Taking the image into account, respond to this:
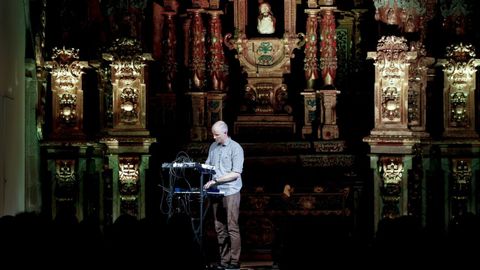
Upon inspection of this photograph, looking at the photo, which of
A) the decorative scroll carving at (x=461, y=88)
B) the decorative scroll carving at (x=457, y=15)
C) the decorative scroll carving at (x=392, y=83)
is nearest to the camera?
the decorative scroll carving at (x=392, y=83)

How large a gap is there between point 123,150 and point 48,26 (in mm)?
2523

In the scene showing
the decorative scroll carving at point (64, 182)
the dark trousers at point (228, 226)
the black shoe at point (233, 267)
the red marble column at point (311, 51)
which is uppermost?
the red marble column at point (311, 51)

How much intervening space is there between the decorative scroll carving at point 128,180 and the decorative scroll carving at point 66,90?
1.02m

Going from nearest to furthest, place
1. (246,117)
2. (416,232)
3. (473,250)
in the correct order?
(473,250), (416,232), (246,117)

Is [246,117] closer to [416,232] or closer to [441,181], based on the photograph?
[441,181]

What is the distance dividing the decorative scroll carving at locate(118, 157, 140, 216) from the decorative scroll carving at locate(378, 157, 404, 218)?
3208mm

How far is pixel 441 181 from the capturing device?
1293 centimetres

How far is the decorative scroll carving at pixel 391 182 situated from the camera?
1224 centimetres

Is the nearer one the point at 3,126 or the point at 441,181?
the point at 3,126

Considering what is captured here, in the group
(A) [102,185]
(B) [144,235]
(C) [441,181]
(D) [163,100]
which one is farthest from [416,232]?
(D) [163,100]

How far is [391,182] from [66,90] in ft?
15.2

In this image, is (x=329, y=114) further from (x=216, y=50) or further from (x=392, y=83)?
(x=216, y=50)

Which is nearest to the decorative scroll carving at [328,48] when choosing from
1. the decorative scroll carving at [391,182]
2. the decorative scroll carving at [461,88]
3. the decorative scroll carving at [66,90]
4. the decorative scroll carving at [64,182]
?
the decorative scroll carving at [461,88]

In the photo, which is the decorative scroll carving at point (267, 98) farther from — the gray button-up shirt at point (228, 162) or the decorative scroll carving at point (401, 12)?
the gray button-up shirt at point (228, 162)
